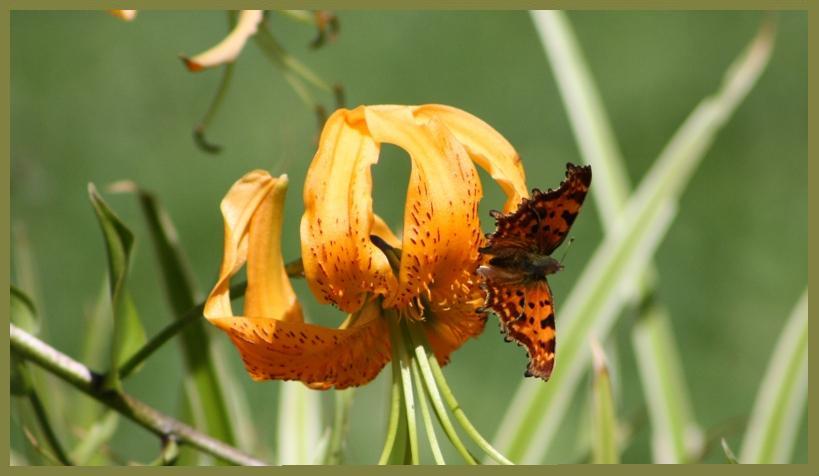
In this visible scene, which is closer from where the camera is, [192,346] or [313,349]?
[313,349]

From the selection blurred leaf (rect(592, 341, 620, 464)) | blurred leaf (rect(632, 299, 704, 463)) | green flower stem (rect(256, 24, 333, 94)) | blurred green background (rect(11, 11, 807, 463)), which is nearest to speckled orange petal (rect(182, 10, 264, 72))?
green flower stem (rect(256, 24, 333, 94))

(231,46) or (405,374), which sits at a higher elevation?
(231,46)

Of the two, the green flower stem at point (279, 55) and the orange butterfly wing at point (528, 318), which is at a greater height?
the green flower stem at point (279, 55)

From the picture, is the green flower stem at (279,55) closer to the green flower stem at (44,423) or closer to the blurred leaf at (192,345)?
the blurred leaf at (192,345)

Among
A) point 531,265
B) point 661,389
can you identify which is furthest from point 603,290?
point 531,265

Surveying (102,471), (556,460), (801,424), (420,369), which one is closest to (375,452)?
(556,460)

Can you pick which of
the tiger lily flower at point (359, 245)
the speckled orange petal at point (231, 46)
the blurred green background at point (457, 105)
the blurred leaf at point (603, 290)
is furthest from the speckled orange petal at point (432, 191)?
the blurred green background at point (457, 105)

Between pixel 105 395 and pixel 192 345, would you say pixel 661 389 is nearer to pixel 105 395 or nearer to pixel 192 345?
pixel 192 345

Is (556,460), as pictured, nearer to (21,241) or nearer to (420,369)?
(21,241)
